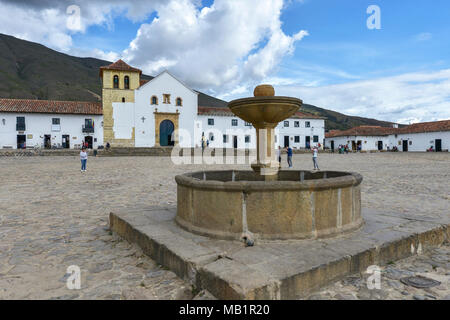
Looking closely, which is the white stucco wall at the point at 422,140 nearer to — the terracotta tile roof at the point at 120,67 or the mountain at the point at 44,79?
the terracotta tile roof at the point at 120,67

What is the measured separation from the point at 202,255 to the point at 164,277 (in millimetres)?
464

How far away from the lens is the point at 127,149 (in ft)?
102

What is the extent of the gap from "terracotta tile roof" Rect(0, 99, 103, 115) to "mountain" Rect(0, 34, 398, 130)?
52.7 metres

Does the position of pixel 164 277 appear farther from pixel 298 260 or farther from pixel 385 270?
pixel 385 270

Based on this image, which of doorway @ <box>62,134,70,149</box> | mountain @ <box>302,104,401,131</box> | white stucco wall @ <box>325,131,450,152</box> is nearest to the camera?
doorway @ <box>62,134,70,149</box>

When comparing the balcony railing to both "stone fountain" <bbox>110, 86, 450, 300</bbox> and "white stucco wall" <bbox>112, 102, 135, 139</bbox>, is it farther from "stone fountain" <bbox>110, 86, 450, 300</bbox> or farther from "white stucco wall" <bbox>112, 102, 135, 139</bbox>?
"stone fountain" <bbox>110, 86, 450, 300</bbox>

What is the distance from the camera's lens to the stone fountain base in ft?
8.23

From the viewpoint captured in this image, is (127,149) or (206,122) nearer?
(127,149)

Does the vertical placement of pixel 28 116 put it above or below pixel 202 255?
above

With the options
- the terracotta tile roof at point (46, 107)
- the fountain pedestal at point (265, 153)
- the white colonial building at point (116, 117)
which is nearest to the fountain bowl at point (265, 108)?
the fountain pedestal at point (265, 153)

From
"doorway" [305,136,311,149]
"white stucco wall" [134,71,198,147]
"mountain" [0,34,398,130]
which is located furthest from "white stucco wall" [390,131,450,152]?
"mountain" [0,34,398,130]

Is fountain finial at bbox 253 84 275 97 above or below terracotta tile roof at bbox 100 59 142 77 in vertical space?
below
